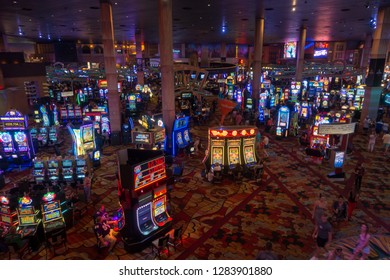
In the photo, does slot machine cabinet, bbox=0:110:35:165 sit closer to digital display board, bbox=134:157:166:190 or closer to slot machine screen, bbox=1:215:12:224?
slot machine screen, bbox=1:215:12:224

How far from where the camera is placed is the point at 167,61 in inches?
563

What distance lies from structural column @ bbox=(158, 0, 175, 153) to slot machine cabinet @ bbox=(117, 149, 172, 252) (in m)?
7.22

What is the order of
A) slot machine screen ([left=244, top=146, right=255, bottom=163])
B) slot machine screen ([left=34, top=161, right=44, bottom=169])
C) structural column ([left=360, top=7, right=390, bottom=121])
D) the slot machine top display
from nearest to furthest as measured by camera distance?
slot machine screen ([left=34, top=161, right=44, bottom=169]), the slot machine top display, slot machine screen ([left=244, top=146, right=255, bottom=163]), structural column ([left=360, top=7, right=390, bottom=121])

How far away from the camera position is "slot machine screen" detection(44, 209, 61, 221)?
7727 millimetres

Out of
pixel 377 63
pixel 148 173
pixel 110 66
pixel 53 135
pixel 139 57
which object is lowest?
pixel 53 135

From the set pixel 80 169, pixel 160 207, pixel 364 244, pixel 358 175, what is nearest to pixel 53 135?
pixel 80 169

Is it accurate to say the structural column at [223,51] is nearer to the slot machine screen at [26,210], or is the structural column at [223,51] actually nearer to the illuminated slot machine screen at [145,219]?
the illuminated slot machine screen at [145,219]

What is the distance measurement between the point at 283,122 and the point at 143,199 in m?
12.6

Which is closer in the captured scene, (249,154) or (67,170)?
(67,170)

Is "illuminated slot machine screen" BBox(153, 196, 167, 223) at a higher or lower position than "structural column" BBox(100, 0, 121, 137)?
lower

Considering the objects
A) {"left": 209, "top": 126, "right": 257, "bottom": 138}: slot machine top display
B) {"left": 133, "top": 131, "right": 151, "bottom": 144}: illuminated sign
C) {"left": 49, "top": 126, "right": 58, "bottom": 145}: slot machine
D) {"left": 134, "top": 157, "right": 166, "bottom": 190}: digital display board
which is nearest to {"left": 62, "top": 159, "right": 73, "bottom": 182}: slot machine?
{"left": 133, "top": 131, "right": 151, "bottom": 144}: illuminated sign

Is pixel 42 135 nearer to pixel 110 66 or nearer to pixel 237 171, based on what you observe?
pixel 110 66

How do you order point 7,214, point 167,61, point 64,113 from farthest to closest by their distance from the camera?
point 64,113, point 167,61, point 7,214

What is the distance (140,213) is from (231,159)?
18.3 feet
